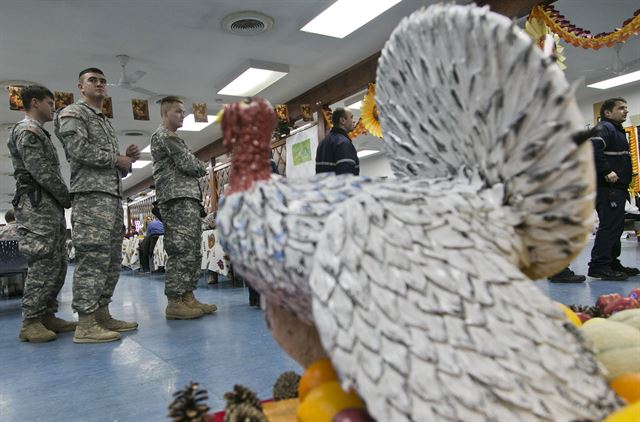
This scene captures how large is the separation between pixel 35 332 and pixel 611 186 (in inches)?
151

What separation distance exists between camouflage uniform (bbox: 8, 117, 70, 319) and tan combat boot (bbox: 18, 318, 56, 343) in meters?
0.03

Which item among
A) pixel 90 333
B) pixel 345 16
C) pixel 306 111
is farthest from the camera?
pixel 306 111

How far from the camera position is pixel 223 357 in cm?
190

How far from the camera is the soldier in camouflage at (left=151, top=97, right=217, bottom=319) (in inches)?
109

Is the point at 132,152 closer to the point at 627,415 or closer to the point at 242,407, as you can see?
the point at 242,407

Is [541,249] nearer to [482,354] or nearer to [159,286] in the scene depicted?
[482,354]

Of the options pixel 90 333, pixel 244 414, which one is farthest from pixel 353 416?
pixel 90 333

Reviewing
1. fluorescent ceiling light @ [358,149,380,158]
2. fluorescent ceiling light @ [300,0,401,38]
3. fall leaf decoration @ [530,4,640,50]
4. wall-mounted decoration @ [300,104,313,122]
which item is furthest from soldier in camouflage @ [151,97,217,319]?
fluorescent ceiling light @ [358,149,380,158]

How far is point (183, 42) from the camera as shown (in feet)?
14.4

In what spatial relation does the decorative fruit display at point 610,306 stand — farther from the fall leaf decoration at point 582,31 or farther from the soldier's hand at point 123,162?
the fall leaf decoration at point 582,31

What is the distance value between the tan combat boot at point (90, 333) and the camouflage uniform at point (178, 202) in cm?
62

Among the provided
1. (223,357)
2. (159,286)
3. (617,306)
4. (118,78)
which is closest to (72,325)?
(223,357)

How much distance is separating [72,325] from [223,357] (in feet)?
4.40

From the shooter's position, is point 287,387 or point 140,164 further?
point 140,164
